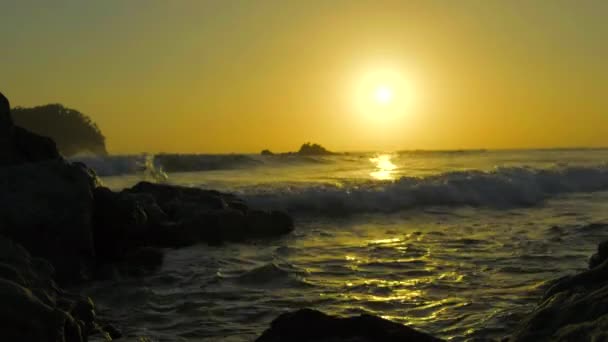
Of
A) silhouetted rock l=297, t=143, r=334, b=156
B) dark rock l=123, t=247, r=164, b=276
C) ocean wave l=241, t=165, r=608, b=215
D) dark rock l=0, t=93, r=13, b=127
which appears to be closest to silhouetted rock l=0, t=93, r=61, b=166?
dark rock l=0, t=93, r=13, b=127

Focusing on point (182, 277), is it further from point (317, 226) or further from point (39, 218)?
point (317, 226)

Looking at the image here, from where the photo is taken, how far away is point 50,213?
27.2ft

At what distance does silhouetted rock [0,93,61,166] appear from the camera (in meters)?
9.48

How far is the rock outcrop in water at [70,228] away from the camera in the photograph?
511 centimetres

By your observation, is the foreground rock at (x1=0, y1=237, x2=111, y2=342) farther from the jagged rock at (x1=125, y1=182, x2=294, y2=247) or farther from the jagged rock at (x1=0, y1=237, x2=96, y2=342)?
the jagged rock at (x1=125, y1=182, x2=294, y2=247)

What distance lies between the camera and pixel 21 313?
399 centimetres

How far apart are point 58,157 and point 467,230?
309 inches

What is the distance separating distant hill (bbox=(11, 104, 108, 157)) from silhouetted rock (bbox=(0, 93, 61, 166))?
79178 mm

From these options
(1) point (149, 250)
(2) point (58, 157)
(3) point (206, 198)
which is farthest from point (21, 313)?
(3) point (206, 198)

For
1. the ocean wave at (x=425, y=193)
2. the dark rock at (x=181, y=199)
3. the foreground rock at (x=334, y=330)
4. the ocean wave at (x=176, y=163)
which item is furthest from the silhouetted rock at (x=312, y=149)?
the foreground rock at (x=334, y=330)

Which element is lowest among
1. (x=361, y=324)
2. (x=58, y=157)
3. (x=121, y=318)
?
(x=121, y=318)

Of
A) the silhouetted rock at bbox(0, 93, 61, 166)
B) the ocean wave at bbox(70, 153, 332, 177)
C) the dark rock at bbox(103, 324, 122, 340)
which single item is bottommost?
the dark rock at bbox(103, 324, 122, 340)

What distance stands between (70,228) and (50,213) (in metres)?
0.32

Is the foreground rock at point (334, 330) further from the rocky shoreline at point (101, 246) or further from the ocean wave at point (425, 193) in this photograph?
the ocean wave at point (425, 193)
